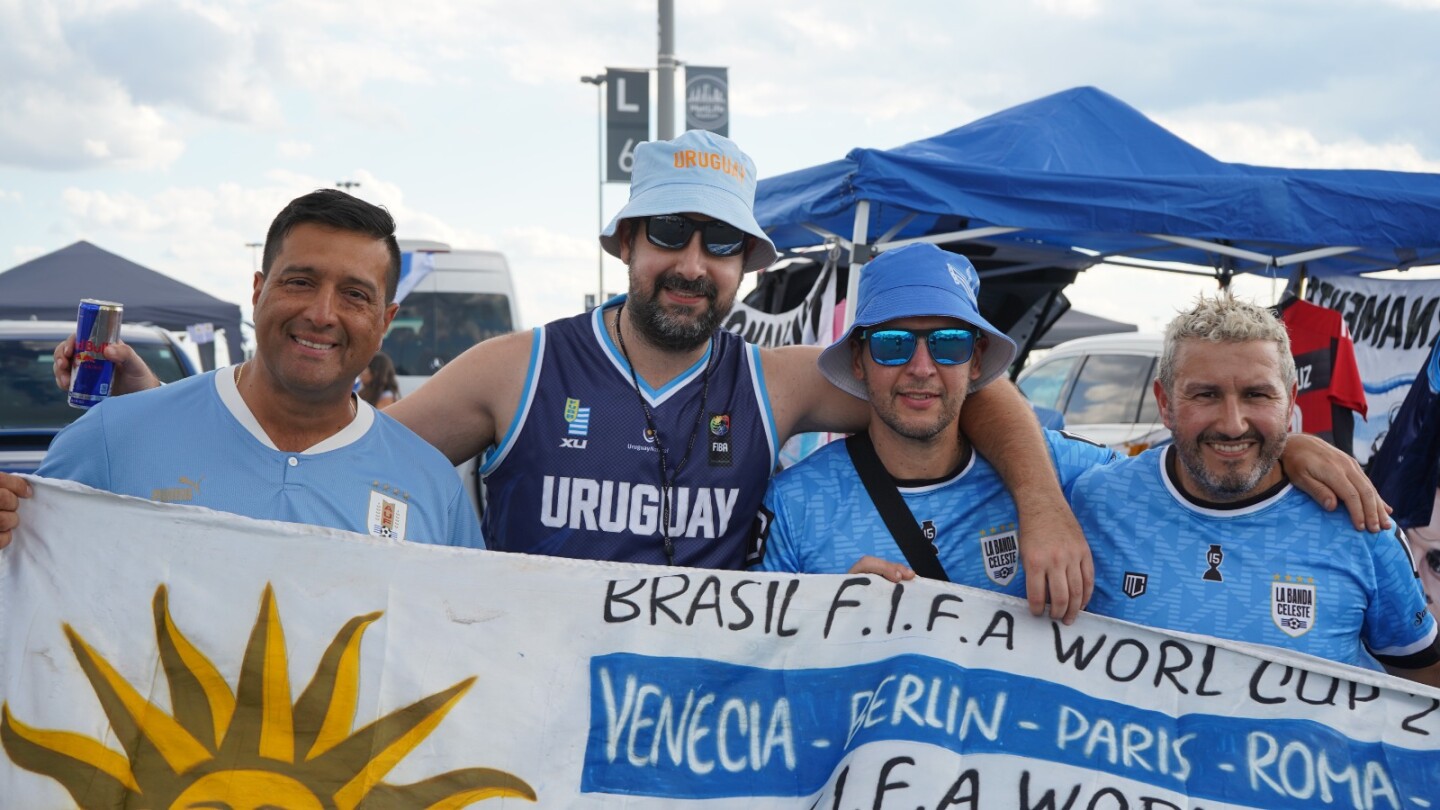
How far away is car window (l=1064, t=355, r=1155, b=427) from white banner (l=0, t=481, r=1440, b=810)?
22.5 feet

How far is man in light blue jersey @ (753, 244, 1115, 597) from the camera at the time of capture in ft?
9.04

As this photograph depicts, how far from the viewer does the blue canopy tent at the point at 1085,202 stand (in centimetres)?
685

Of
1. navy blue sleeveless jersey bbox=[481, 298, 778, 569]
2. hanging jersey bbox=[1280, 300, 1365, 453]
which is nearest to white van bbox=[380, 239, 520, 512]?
hanging jersey bbox=[1280, 300, 1365, 453]

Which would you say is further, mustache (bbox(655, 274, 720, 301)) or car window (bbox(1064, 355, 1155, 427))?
car window (bbox(1064, 355, 1155, 427))

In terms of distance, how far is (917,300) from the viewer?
9.05 ft

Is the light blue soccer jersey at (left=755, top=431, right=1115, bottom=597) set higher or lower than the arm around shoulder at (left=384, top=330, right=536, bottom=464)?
lower

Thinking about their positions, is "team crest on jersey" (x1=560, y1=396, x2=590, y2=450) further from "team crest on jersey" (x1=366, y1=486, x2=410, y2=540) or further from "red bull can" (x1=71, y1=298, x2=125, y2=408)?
"red bull can" (x1=71, y1=298, x2=125, y2=408)

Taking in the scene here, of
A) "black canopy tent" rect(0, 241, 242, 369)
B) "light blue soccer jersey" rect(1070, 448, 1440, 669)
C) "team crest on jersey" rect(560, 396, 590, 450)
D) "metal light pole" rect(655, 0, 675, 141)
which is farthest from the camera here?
"black canopy tent" rect(0, 241, 242, 369)

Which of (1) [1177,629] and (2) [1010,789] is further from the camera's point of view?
(1) [1177,629]

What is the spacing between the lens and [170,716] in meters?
2.34

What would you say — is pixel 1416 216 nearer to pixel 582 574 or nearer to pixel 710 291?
pixel 710 291

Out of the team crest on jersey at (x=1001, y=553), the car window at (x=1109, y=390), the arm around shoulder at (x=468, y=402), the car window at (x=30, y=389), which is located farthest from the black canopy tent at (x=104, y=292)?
the team crest on jersey at (x=1001, y=553)

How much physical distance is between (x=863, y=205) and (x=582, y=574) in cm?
472

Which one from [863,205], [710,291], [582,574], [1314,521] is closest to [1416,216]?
[863,205]
